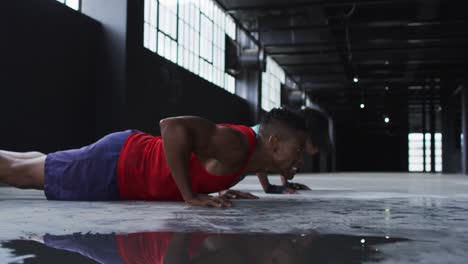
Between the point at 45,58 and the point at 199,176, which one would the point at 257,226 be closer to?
the point at 199,176

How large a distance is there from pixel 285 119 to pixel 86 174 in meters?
0.95

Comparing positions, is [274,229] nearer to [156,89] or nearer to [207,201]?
[207,201]

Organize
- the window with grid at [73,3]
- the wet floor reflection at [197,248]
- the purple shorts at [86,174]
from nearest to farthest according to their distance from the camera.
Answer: the wet floor reflection at [197,248] < the purple shorts at [86,174] < the window with grid at [73,3]

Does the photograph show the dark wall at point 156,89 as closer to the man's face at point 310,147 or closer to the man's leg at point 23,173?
the man's leg at point 23,173

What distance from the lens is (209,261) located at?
877 millimetres

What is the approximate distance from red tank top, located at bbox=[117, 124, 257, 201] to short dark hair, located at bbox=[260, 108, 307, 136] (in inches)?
3.7

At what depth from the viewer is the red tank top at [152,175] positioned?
90.0 inches

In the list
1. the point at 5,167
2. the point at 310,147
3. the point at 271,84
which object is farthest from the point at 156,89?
the point at 271,84

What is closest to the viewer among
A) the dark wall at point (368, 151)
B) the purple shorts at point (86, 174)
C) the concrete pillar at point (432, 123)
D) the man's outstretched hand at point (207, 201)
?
the man's outstretched hand at point (207, 201)

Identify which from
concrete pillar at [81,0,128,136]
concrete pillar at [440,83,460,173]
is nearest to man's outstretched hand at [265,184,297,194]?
concrete pillar at [81,0,128,136]

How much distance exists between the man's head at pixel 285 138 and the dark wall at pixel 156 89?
490 cm

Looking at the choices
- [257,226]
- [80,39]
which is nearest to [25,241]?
[257,226]

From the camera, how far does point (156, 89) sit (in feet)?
26.1

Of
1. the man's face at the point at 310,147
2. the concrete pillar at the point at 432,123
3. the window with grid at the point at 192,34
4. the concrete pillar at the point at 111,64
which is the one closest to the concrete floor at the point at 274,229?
the man's face at the point at 310,147
